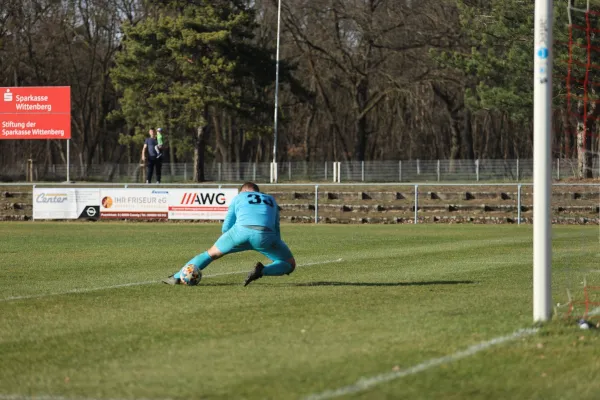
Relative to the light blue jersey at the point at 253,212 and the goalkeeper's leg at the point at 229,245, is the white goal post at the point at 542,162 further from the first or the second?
the goalkeeper's leg at the point at 229,245

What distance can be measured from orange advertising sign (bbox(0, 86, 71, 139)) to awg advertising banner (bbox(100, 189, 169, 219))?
18.6 ft

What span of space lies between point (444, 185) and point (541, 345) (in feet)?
96.9

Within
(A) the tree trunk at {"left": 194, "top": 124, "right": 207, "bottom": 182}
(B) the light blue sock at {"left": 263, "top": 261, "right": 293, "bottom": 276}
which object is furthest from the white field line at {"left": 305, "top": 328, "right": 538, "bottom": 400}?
(A) the tree trunk at {"left": 194, "top": 124, "right": 207, "bottom": 182}

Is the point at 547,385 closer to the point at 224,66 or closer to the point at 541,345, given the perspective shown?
the point at 541,345

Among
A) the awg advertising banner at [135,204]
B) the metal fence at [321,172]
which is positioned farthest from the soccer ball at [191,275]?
the metal fence at [321,172]

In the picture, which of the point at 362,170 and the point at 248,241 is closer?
the point at 248,241

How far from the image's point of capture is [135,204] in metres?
37.2

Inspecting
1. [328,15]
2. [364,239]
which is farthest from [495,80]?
[364,239]

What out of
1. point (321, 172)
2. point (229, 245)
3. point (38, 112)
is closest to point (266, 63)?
point (321, 172)

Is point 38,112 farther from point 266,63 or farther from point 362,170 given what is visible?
point 362,170

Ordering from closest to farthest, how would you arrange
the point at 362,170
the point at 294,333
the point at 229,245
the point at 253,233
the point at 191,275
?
the point at 294,333, the point at 253,233, the point at 229,245, the point at 191,275, the point at 362,170

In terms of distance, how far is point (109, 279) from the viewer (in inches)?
588

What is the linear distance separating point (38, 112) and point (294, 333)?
35.3 m

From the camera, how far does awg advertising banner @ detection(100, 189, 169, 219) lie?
121 ft
